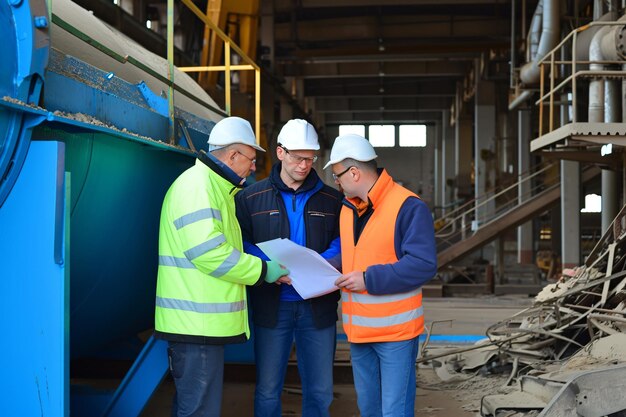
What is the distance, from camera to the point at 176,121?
5.07 meters

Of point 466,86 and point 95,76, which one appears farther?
point 466,86

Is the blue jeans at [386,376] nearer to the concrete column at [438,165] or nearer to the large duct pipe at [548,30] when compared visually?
the large duct pipe at [548,30]

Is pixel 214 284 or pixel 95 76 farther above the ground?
pixel 95 76

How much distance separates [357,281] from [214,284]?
2.55 feet

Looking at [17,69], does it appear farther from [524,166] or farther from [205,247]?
[524,166]

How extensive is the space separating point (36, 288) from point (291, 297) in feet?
5.87

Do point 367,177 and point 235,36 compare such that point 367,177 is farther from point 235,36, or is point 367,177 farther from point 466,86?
point 466,86

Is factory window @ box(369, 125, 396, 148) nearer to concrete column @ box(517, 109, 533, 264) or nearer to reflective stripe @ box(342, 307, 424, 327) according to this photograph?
concrete column @ box(517, 109, 533, 264)

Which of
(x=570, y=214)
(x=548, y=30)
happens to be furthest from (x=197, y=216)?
(x=570, y=214)

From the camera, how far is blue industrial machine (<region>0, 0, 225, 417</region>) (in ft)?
9.91

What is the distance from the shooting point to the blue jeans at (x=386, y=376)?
3.95 m

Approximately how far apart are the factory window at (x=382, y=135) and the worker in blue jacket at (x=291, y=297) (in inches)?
1542

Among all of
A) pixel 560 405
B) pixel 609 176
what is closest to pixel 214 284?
pixel 560 405

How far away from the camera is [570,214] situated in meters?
16.1
